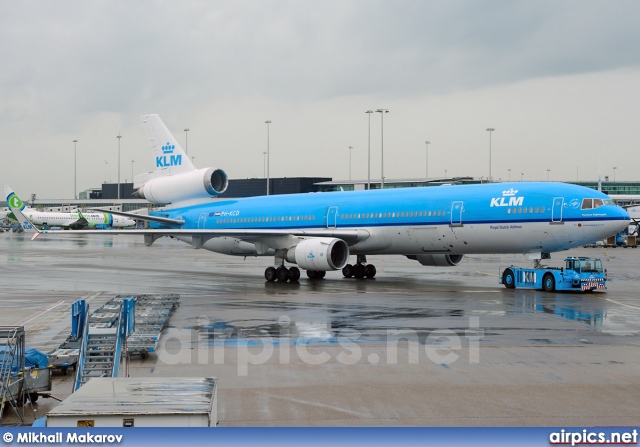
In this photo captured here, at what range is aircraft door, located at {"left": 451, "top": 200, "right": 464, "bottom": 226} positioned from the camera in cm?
3201

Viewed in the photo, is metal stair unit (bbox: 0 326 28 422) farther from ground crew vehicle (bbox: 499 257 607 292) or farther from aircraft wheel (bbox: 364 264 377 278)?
aircraft wheel (bbox: 364 264 377 278)

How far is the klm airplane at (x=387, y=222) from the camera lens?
30141 mm

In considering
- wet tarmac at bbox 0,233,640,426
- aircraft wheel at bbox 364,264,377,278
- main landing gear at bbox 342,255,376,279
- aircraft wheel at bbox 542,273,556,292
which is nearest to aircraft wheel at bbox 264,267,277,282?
wet tarmac at bbox 0,233,640,426

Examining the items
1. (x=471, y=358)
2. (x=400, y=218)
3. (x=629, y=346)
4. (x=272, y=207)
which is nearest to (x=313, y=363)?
(x=471, y=358)

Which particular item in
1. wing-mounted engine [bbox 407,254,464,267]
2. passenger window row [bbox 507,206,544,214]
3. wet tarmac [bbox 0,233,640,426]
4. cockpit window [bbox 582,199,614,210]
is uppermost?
cockpit window [bbox 582,199,614,210]

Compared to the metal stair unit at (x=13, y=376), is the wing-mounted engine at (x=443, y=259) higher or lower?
higher

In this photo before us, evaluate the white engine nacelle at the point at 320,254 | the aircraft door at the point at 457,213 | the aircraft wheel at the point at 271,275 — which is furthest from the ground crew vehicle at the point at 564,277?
the aircraft wheel at the point at 271,275

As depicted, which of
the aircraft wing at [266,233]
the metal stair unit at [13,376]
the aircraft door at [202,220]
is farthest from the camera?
the aircraft door at [202,220]

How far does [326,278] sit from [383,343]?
20123mm

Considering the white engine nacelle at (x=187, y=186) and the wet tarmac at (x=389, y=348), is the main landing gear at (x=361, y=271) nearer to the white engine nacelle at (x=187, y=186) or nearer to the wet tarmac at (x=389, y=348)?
the wet tarmac at (x=389, y=348)

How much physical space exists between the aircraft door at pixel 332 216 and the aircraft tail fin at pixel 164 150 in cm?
1113

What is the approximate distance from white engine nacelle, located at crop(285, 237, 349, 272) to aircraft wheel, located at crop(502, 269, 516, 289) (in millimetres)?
6583

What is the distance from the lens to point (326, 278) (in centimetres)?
3756

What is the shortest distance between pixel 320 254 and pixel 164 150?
1625cm
